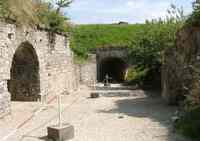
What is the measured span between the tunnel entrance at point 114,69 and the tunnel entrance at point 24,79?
15.1 meters

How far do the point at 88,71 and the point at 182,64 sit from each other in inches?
447

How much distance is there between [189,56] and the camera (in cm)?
1223

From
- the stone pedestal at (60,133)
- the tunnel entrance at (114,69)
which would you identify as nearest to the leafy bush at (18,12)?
the stone pedestal at (60,133)

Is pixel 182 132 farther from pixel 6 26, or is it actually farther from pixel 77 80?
pixel 77 80

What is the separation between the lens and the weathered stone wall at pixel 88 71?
2255 cm

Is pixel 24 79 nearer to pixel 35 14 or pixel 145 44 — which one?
pixel 35 14

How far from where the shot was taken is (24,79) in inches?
563

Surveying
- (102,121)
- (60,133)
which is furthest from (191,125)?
(60,133)

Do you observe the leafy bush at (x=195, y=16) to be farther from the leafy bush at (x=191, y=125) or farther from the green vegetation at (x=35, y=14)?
the green vegetation at (x=35, y=14)

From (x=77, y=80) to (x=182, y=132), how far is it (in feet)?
44.5

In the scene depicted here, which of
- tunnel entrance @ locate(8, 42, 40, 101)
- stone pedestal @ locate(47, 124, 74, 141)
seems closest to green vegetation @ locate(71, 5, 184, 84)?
tunnel entrance @ locate(8, 42, 40, 101)

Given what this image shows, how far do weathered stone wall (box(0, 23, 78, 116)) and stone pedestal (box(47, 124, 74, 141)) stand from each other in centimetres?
291

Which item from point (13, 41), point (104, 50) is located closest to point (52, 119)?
point (13, 41)

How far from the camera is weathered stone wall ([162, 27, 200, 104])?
11.5m
